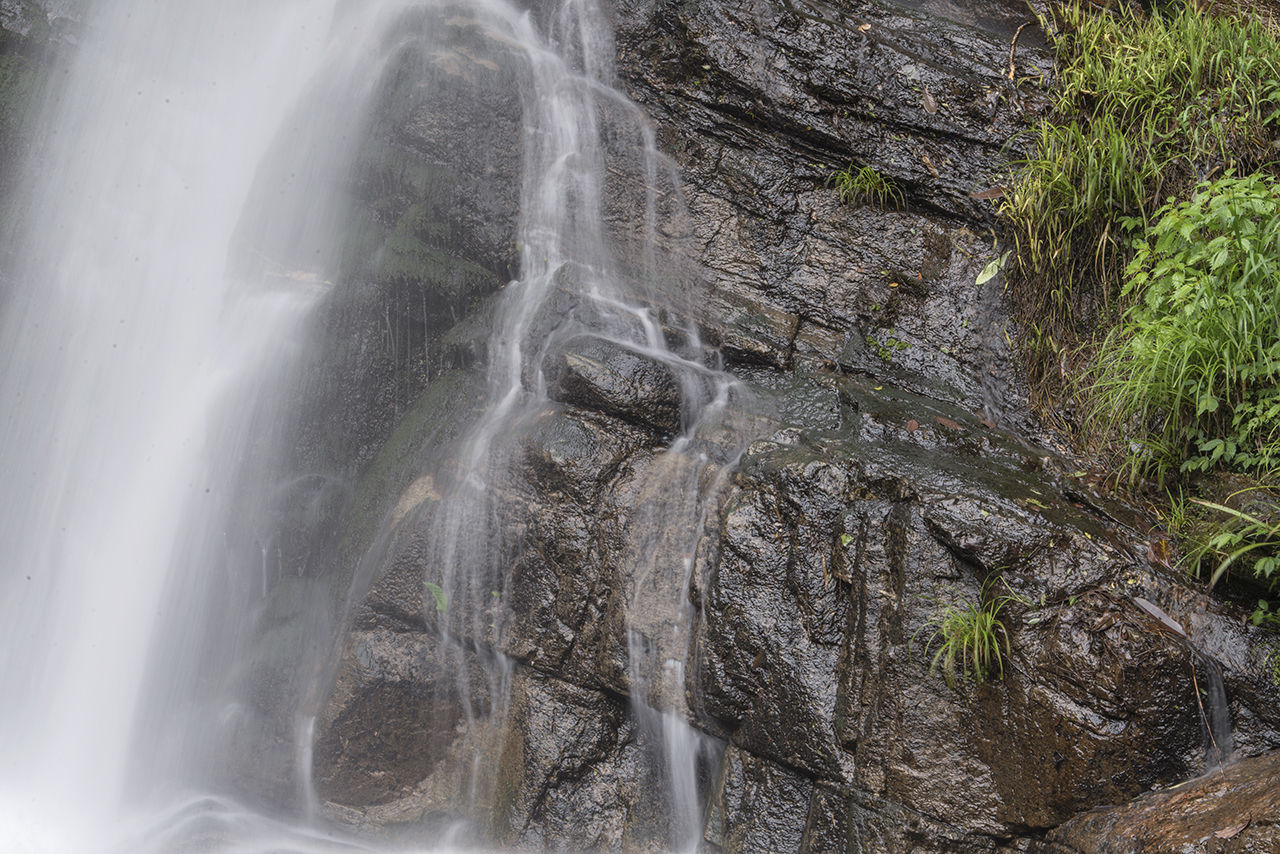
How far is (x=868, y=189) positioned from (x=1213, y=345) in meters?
2.80

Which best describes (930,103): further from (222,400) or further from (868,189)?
(222,400)

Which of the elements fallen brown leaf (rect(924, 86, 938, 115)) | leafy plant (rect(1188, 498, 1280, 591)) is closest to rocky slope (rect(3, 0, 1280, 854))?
fallen brown leaf (rect(924, 86, 938, 115))

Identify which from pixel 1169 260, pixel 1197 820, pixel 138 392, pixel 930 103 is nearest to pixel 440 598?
pixel 138 392

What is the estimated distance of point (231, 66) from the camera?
7.07 meters

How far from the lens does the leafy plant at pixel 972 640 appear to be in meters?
3.67

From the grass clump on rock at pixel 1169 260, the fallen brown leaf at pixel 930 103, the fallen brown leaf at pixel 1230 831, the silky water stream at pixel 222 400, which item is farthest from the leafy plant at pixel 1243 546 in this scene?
the fallen brown leaf at pixel 930 103

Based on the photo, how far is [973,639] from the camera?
12.1 feet

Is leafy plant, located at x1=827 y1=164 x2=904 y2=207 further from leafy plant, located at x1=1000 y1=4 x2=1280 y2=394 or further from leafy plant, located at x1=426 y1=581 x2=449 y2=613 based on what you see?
leafy plant, located at x1=426 y1=581 x2=449 y2=613

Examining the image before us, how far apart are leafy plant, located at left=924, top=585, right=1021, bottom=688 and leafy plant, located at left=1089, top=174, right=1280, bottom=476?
1212 millimetres

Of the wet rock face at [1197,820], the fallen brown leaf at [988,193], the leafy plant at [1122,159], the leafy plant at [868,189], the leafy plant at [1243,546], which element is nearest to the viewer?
the wet rock face at [1197,820]

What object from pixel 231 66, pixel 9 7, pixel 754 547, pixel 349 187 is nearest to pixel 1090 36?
pixel 754 547

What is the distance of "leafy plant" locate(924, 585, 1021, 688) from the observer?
3.67m

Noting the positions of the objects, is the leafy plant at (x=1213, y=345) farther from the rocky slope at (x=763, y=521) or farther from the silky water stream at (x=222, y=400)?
the silky water stream at (x=222, y=400)

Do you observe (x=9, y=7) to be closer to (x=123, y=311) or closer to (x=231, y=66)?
(x=231, y=66)
